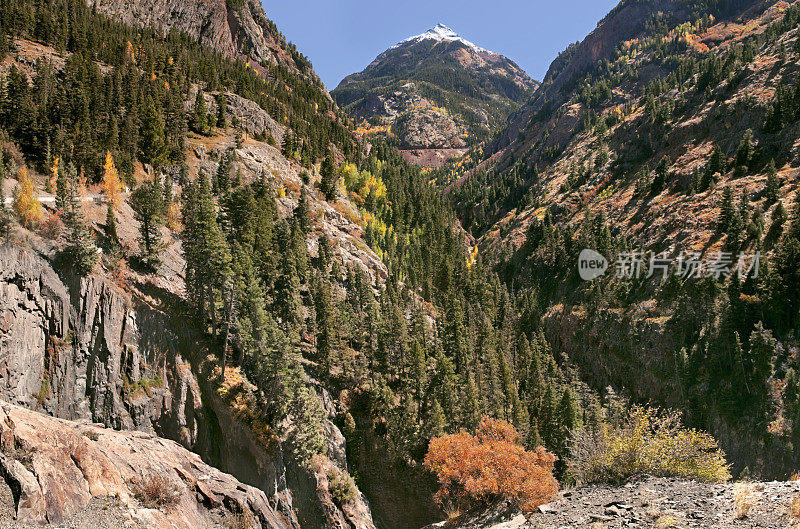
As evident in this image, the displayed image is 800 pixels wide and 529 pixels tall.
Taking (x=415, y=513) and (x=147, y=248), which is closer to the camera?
(x=147, y=248)

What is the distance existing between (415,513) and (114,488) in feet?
132

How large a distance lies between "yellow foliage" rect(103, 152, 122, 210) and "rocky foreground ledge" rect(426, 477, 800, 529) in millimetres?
44324

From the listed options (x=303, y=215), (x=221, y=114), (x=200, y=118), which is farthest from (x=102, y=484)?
(x=221, y=114)

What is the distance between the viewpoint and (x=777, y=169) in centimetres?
8456

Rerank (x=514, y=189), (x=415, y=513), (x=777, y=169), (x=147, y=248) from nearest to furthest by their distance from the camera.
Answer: (x=147, y=248) < (x=415, y=513) < (x=777, y=169) < (x=514, y=189)

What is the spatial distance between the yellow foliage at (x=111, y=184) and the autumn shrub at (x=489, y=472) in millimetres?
39445

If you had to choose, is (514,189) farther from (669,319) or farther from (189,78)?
(189,78)

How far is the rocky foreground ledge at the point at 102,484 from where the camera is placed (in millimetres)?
13688

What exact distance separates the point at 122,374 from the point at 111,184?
22.9 meters

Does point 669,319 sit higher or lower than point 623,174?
lower

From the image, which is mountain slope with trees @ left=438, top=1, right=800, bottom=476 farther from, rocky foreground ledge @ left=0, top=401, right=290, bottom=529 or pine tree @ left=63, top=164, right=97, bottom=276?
pine tree @ left=63, top=164, right=97, bottom=276

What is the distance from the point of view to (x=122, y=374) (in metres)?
29.5

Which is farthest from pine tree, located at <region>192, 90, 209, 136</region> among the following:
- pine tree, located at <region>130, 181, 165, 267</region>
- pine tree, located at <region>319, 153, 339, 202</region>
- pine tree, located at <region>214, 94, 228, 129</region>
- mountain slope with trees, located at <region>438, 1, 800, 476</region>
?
mountain slope with trees, located at <region>438, 1, 800, 476</region>

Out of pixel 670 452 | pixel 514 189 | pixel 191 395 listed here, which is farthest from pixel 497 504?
pixel 514 189
